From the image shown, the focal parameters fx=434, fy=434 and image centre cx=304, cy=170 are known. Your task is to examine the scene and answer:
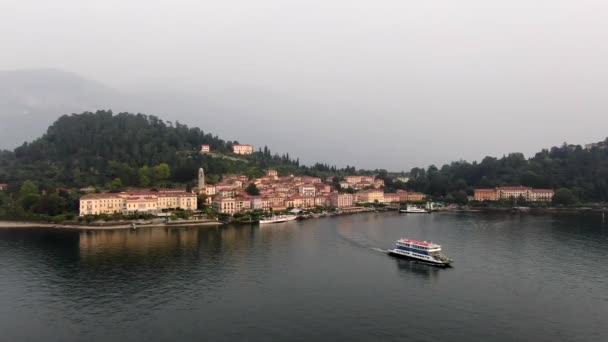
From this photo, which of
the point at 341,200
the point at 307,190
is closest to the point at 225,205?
the point at 307,190

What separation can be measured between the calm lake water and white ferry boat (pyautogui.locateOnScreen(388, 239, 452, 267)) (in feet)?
2.24

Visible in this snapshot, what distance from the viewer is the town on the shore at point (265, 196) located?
38250mm

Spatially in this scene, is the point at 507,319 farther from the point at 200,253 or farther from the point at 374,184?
the point at 374,184

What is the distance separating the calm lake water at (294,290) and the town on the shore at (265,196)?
33.0ft

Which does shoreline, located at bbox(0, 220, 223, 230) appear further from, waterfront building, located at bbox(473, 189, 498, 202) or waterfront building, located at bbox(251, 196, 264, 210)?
waterfront building, located at bbox(473, 189, 498, 202)

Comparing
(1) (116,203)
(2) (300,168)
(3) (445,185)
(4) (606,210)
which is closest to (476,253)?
(1) (116,203)

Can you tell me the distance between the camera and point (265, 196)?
47.3m

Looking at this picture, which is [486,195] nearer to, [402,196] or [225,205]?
[402,196]

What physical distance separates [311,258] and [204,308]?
8573 millimetres

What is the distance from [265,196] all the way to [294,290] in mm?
31069

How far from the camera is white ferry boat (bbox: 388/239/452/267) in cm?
2123

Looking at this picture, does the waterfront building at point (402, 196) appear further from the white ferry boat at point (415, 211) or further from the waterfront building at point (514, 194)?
the white ferry boat at point (415, 211)

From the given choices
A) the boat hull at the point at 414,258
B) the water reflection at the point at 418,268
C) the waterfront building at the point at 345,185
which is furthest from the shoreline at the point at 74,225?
the waterfront building at the point at 345,185

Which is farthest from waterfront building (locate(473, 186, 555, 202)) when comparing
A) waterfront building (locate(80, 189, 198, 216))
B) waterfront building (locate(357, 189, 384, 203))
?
waterfront building (locate(80, 189, 198, 216))
